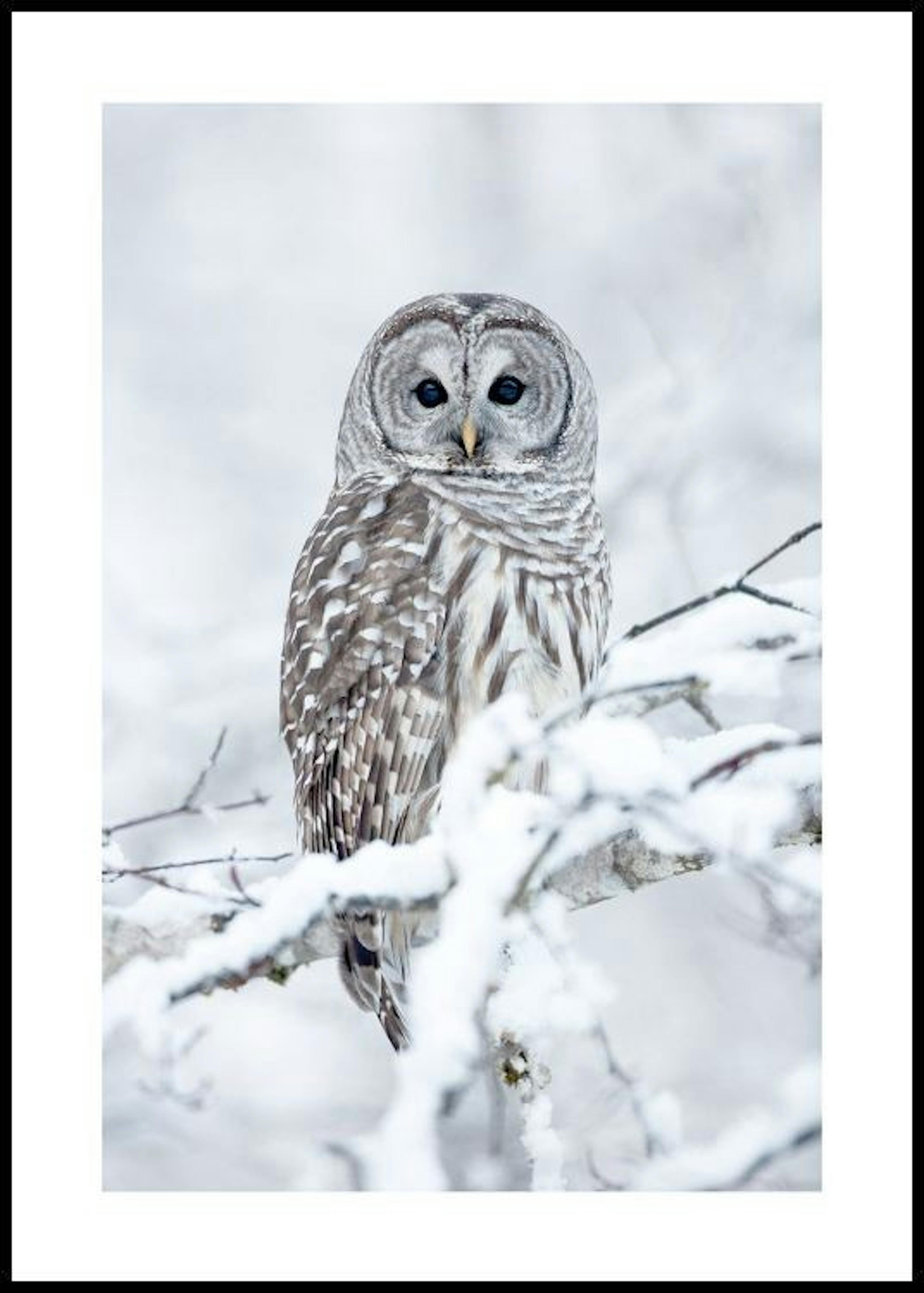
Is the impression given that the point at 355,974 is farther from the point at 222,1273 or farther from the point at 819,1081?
the point at 819,1081

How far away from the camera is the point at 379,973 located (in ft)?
9.34

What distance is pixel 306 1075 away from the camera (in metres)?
2.73

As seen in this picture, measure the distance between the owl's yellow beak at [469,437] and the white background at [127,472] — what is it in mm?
626

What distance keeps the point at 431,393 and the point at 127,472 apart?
643mm

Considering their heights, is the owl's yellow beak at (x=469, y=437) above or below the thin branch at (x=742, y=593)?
above

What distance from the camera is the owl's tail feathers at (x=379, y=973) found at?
9.16 feet

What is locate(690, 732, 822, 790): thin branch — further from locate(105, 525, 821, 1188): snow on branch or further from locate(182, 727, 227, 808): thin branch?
locate(182, 727, 227, 808): thin branch

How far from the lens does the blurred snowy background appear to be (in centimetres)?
266

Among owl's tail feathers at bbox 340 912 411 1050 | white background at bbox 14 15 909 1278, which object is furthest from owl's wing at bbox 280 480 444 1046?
white background at bbox 14 15 909 1278

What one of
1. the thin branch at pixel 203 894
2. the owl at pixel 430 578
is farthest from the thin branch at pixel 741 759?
A: the thin branch at pixel 203 894

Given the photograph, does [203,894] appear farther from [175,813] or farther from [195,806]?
[195,806]

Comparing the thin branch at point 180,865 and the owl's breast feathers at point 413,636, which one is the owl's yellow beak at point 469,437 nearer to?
the owl's breast feathers at point 413,636
